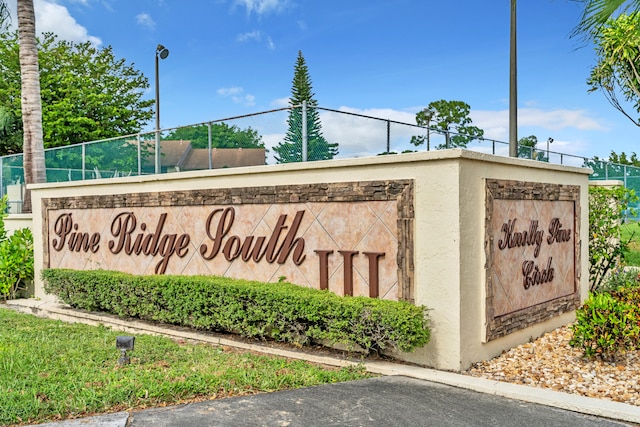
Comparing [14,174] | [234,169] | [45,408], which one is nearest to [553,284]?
[234,169]

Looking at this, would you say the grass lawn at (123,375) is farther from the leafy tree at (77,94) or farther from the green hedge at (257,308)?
the leafy tree at (77,94)

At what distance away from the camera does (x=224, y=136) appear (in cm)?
1059

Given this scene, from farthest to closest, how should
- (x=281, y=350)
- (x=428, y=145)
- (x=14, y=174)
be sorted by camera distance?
(x=14, y=174)
(x=428, y=145)
(x=281, y=350)

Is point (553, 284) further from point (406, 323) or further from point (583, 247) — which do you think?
point (406, 323)

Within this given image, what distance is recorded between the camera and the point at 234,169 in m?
9.41

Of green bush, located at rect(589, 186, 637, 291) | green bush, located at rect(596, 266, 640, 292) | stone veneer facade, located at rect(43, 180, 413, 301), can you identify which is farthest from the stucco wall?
green bush, located at rect(596, 266, 640, 292)

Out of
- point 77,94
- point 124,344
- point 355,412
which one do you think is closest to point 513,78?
point 355,412

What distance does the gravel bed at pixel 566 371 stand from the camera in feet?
20.4

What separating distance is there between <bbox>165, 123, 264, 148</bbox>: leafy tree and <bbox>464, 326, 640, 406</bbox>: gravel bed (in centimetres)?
512

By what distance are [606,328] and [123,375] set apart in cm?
563

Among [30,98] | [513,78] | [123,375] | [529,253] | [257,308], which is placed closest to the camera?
[123,375]

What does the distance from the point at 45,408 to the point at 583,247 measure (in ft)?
28.1

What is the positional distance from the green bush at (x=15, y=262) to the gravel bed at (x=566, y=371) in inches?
434

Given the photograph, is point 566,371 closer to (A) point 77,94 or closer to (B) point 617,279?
(B) point 617,279
